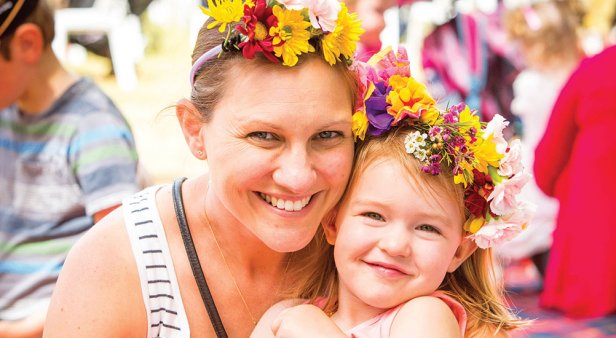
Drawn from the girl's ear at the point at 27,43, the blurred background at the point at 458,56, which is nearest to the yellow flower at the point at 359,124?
the girl's ear at the point at 27,43

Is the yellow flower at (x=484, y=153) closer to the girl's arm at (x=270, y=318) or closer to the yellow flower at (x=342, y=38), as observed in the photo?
the yellow flower at (x=342, y=38)

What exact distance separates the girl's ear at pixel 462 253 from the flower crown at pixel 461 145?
7 cm

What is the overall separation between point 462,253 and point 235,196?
2.04 feet

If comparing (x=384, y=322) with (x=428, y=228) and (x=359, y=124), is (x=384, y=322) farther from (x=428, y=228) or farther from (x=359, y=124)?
(x=359, y=124)

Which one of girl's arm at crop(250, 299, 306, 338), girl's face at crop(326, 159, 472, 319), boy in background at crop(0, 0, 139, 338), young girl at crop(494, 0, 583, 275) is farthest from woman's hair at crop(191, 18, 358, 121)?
young girl at crop(494, 0, 583, 275)

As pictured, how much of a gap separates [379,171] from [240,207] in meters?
0.36

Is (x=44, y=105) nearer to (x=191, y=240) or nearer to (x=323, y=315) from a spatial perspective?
(x=191, y=240)

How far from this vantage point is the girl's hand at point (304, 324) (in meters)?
2.11

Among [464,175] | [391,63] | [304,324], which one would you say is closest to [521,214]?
[464,175]

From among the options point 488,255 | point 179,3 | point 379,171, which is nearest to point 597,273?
point 488,255

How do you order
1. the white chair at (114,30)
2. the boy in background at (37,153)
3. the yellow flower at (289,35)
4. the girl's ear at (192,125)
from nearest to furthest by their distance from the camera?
the yellow flower at (289,35)
the girl's ear at (192,125)
the boy in background at (37,153)
the white chair at (114,30)

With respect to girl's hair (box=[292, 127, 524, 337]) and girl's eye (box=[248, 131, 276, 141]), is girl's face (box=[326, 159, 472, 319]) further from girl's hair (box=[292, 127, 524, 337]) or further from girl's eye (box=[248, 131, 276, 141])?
girl's eye (box=[248, 131, 276, 141])

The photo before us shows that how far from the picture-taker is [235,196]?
6.89 feet

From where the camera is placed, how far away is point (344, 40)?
2.09 m
